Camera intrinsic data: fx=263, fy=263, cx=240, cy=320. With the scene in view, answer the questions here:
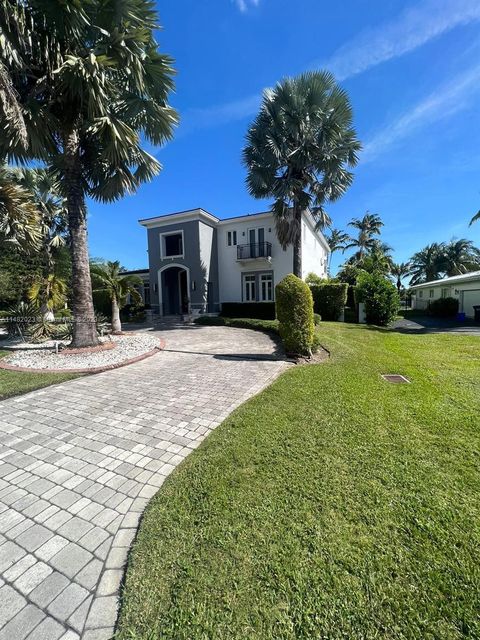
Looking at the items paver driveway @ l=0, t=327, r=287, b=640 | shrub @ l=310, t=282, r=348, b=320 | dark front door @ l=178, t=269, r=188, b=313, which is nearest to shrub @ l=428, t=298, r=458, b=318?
shrub @ l=310, t=282, r=348, b=320

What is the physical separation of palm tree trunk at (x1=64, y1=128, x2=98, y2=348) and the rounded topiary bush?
6.00 metres

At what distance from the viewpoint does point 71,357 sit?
759 cm

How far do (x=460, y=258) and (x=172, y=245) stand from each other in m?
35.4

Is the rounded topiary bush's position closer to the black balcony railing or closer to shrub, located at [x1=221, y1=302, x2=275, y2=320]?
shrub, located at [x1=221, y1=302, x2=275, y2=320]

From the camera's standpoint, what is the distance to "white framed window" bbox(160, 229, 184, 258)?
61.8 feet

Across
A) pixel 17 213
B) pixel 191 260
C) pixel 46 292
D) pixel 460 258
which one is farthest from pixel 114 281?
pixel 460 258

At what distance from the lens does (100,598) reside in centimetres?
160

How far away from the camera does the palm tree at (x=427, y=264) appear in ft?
116

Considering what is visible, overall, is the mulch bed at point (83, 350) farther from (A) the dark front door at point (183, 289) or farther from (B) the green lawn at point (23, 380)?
(A) the dark front door at point (183, 289)

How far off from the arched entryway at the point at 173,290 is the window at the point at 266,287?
5.33 meters

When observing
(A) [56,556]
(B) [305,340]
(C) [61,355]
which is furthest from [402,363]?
(C) [61,355]

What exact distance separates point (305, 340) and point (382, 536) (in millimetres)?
5474

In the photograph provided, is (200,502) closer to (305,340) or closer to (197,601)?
(197,601)

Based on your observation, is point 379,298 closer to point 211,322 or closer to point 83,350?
point 211,322
